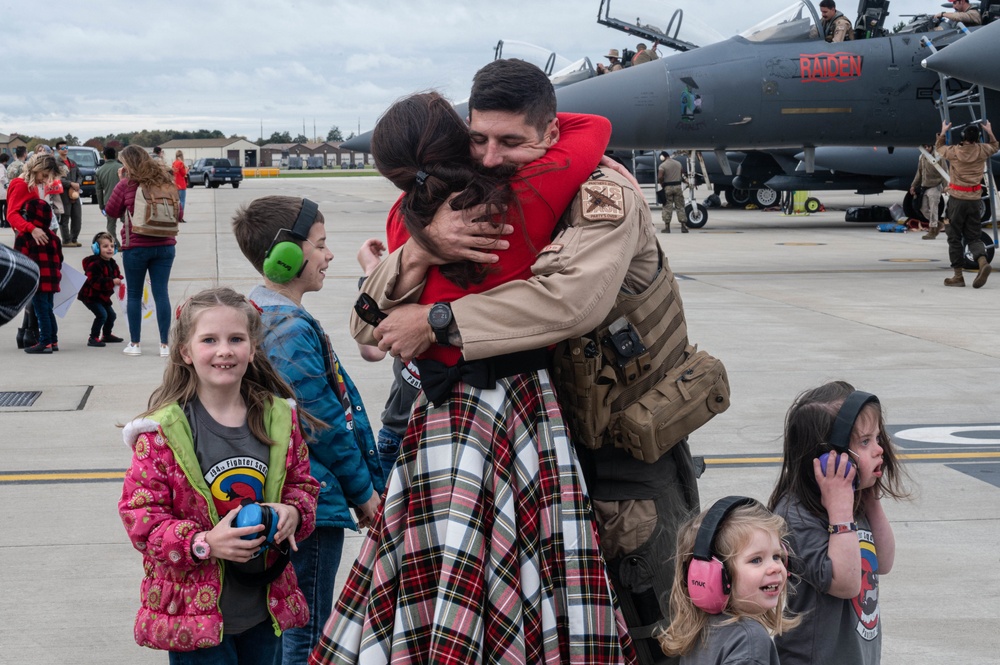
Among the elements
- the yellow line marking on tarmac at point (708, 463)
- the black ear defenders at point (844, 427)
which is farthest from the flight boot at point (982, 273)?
the black ear defenders at point (844, 427)

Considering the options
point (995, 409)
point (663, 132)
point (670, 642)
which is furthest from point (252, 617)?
point (663, 132)

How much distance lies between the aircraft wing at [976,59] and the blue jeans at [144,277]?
8.87m

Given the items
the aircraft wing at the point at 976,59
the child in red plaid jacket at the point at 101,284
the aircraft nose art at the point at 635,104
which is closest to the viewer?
the child in red plaid jacket at the point at 101,284

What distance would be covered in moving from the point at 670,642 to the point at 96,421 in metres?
5.63

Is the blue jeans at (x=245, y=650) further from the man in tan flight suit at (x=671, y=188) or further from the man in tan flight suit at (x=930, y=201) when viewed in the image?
the man in tan flight suit at (x=671, y=188)

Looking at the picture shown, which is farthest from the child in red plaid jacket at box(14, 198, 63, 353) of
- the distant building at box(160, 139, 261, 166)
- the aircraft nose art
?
the distant building at box(160, 139, 261, 166)

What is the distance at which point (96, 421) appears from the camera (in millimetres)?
7203

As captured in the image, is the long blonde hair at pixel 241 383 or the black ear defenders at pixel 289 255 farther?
the black ear defenders at pixel 289 255

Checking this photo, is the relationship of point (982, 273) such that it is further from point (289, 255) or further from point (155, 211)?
point (289, 255)

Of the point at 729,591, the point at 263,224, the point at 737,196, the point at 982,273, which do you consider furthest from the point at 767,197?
the point at 729,591

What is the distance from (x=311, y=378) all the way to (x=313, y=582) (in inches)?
24.3

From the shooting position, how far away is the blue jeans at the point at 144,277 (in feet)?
29.2

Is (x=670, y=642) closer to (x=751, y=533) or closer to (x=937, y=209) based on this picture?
(x=751, y=533)

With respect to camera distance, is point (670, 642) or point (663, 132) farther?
point (663, 132)
